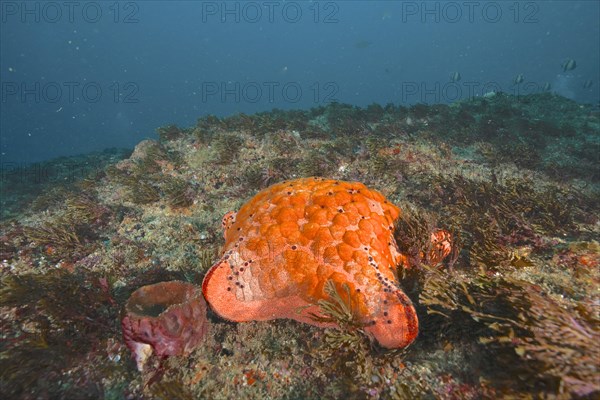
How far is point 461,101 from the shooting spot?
15734 millimetres

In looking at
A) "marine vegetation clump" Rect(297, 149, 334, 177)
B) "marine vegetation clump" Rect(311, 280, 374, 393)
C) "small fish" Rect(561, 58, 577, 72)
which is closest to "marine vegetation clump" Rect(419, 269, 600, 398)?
"marine vegetation clump" Rect(311, 280, 374, 393)

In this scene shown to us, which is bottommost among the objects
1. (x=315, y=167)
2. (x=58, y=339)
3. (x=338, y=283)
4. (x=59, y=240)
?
(x=59, y=240)

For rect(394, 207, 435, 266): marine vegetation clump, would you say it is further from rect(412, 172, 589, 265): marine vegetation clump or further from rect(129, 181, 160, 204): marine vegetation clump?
rect(129, 181, 160, 204): marine vegetation clump

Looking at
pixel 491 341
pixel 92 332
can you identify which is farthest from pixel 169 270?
pixel 491 341

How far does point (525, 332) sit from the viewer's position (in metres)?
2.78

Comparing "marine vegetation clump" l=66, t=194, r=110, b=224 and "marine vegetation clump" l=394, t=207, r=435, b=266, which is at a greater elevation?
"marine vegetation clump" l=394, t=207, r=435, b=266

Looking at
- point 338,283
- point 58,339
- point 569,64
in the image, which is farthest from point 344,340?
point 569,64

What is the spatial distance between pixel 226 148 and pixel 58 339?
628cm

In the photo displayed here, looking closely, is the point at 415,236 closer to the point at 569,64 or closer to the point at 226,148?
the point at 226,148

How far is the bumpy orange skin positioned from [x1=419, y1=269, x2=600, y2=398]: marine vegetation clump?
1.76 feet

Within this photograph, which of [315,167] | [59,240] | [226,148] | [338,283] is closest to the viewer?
[338,283]

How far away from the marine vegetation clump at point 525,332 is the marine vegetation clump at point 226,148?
22.2ft

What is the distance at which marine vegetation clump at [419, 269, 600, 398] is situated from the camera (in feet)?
7.95

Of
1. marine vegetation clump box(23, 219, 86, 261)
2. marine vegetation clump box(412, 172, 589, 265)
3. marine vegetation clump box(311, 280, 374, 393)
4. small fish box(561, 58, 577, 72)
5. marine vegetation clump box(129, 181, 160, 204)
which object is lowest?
marine vegetation clump box(23, 219, 86, 261)
